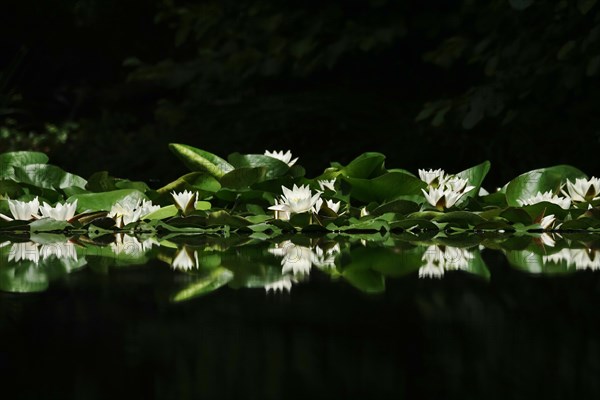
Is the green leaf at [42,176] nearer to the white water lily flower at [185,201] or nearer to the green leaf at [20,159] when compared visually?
the green leaf at [20,159]

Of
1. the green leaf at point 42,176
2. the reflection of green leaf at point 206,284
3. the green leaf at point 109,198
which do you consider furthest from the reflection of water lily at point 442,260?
the green leaf at point 42,176

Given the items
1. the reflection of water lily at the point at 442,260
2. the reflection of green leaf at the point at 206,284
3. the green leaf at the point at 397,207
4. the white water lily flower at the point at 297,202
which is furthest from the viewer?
the green leaf at the point at 397,207

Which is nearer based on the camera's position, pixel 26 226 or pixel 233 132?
pixel 26 226

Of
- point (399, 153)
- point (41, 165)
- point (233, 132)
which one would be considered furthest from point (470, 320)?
point (233, 132)

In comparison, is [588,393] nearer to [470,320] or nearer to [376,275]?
[470,320]

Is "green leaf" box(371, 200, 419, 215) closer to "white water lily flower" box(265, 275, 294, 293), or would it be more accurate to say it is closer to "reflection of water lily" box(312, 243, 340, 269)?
"reflection of water lily" box(312, 243, 340, 269)
